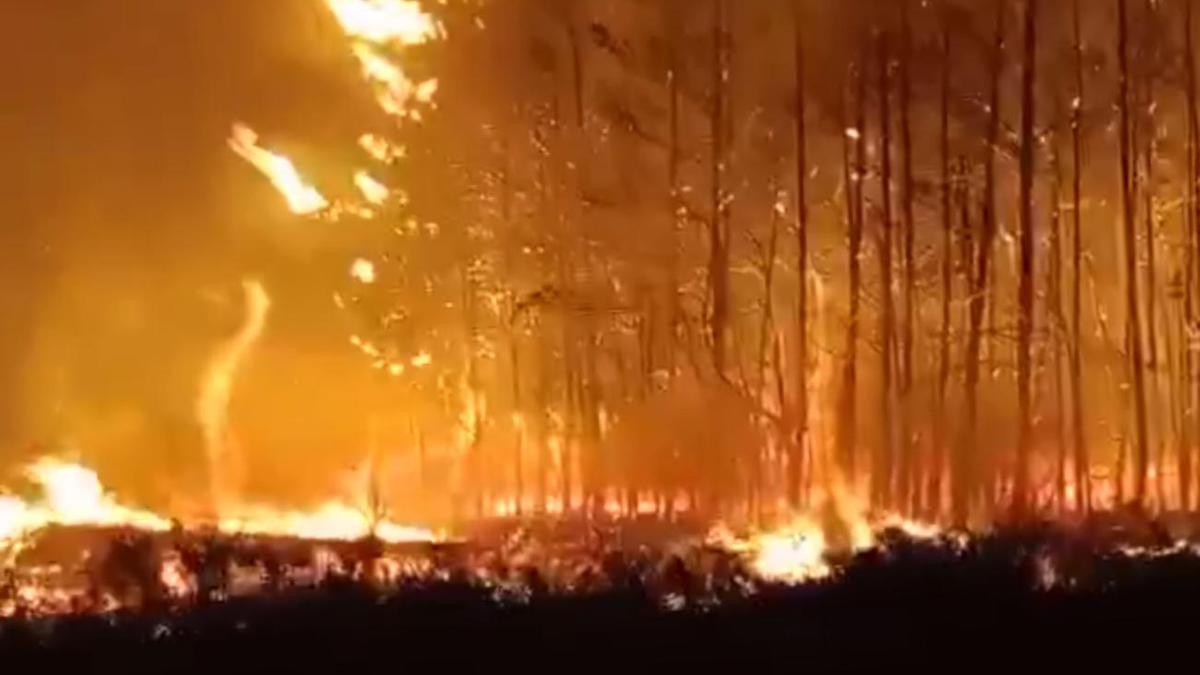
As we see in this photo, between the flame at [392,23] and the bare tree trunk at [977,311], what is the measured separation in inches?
20.0

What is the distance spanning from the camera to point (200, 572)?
1.62 meters

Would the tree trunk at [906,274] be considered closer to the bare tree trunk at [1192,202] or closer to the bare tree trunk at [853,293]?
the bare tree trunk at [853,293]

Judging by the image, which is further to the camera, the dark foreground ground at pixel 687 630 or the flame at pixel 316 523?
the flame at pixel 316 523

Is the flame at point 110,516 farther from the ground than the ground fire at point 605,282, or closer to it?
closer to it

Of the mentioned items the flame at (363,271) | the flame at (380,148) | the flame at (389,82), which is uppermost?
the flame at (389,82)

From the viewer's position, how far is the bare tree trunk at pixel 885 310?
1.70m

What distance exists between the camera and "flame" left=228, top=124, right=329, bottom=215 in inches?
66.1

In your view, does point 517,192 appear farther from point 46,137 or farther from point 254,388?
point 46,137

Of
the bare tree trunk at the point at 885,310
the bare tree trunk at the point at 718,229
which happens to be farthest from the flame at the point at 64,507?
the bare tree trunk at the point at 885,310

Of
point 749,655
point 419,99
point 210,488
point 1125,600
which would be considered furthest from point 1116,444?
point 210,488

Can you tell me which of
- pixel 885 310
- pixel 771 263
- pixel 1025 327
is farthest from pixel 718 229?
pixel 1025 327

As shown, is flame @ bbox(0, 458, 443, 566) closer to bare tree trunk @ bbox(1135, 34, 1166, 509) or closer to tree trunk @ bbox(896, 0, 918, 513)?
tree trunk @ bbox(896, 0, 918, 513)

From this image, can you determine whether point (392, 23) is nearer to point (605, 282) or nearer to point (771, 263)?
point (605, 282)

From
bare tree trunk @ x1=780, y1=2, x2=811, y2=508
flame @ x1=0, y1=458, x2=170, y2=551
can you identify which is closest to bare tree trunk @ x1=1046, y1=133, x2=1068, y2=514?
bare tree trunk @ x1=780, y1=2, x2=811, y2=508
